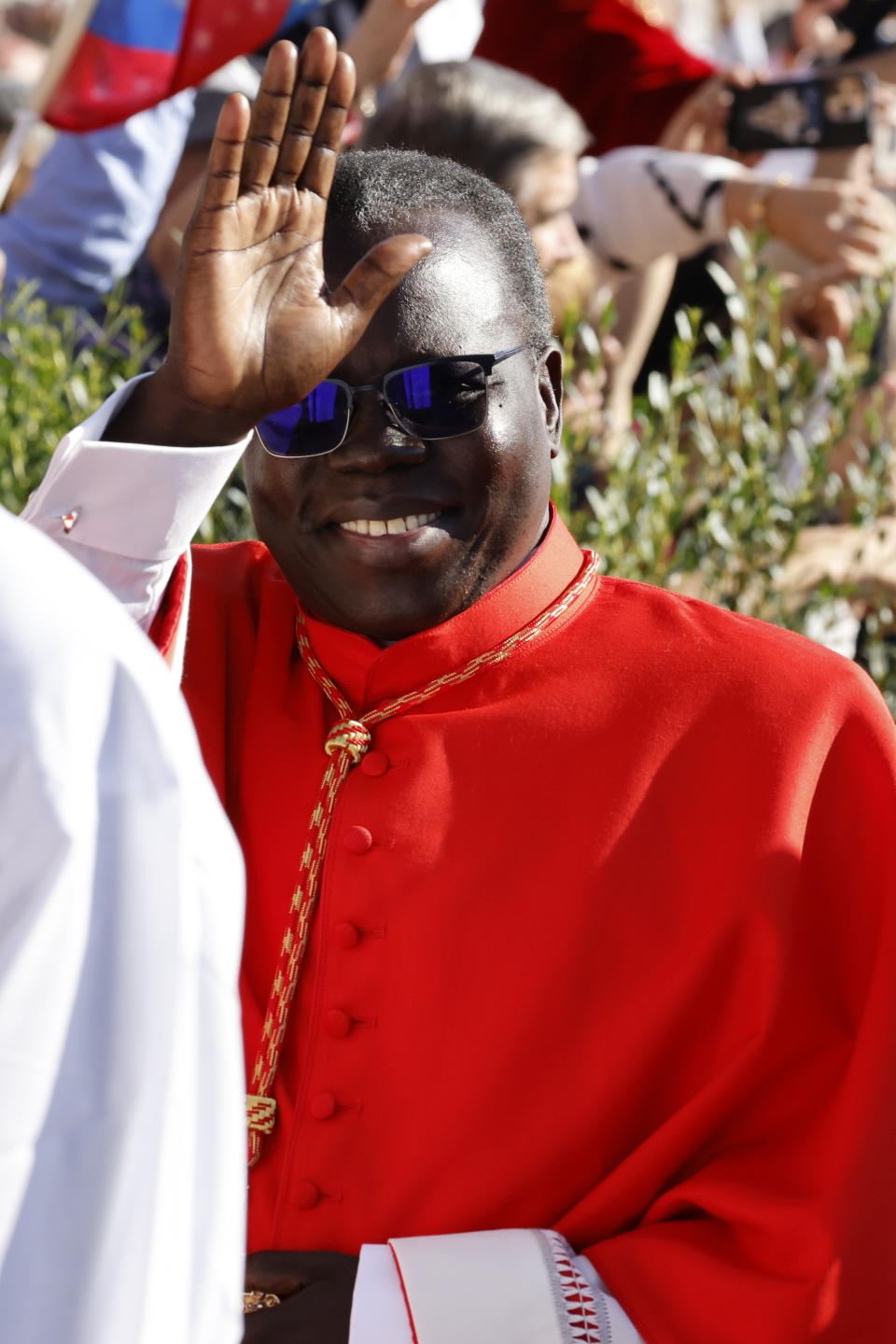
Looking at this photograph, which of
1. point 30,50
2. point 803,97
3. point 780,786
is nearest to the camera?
point 780,786

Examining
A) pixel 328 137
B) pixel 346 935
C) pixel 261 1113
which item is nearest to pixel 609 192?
pixel 328 137

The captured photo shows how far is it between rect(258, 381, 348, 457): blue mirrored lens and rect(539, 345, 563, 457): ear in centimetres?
37

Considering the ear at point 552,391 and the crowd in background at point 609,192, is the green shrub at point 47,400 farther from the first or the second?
the ear at point 552,391

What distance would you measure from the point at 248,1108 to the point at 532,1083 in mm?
364

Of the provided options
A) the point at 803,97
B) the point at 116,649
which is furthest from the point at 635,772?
the point at 803,97

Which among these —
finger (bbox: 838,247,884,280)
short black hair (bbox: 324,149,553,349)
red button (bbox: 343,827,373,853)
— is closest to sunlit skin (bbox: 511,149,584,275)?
finger (bbox: 838,247,884,280)

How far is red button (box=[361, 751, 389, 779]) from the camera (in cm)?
216

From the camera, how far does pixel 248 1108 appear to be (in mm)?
2068

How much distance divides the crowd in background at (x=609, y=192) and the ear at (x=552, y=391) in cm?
114

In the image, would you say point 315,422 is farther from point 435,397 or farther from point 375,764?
point 375,764

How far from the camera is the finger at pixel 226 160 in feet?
5.96

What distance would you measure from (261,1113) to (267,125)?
119cm

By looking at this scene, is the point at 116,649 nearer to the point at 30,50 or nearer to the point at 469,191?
the point at 469,191

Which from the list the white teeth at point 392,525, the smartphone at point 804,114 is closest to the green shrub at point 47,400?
the white teeth at point 392,525
